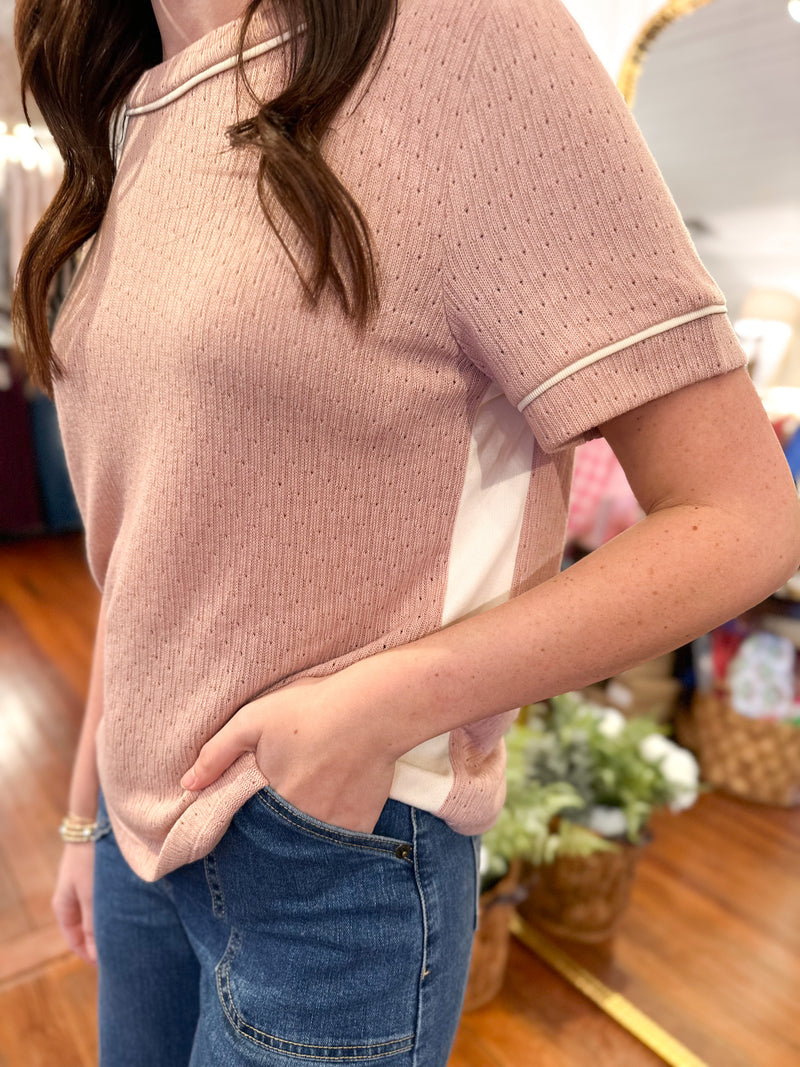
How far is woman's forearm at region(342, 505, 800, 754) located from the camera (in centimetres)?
49

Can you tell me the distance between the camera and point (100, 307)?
0.59 meters

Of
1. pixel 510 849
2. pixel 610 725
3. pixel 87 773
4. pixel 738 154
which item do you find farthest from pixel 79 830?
pixel 738 154

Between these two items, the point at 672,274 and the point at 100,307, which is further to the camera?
the point at 100,307

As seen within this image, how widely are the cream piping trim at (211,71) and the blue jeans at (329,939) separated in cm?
48

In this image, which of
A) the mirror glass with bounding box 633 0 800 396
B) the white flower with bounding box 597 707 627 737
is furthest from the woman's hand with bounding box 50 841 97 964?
the mirror glass with bounding box 633 0 800 396

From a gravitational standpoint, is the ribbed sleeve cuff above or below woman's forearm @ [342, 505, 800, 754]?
above

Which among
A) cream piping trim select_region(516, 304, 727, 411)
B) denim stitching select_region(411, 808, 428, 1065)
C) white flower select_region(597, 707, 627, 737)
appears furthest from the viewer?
→ white flower select_region(597, 707, 627, 737)

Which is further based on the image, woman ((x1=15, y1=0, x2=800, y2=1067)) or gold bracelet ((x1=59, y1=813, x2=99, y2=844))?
gold bracelet ((x1=59, y1=813, x2=99, y2=844))

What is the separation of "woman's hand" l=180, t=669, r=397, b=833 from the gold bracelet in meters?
0.35

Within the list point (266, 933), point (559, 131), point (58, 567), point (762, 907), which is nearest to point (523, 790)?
point (762, 907)

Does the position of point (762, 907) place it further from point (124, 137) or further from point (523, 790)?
point (124, 137)

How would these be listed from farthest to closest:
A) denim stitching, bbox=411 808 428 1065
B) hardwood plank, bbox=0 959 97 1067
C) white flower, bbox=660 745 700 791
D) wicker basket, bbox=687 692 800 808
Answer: wicker basket, bbox=687 692 800 808 → white flower, bbox=660 745 700 791 → hardwood plank, bbox=0 959 97 1067 → denim stitching, bbox=411 808 428 1065

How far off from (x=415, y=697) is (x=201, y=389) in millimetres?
234

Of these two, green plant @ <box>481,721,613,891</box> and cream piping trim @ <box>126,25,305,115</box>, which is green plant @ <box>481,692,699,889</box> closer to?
green plant @ <box>481,721,613,891</box>
